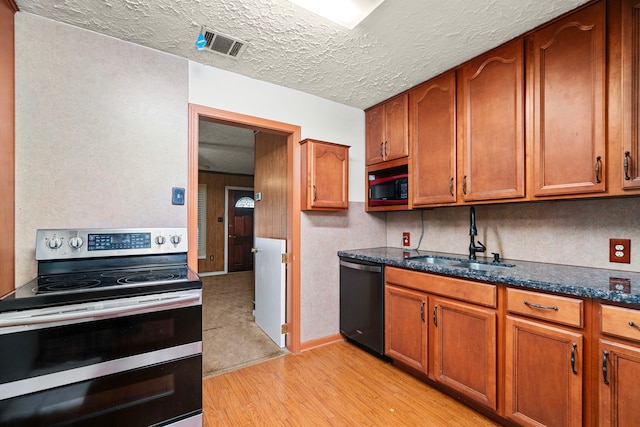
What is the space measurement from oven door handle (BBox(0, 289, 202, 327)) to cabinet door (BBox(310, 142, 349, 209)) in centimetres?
138

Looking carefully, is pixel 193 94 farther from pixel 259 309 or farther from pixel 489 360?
pixel 489 360

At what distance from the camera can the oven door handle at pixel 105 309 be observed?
108 cm

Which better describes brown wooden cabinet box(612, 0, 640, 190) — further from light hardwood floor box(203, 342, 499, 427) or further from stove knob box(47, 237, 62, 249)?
stove knob box(47, 237, 62, 249)

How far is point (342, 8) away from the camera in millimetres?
1580

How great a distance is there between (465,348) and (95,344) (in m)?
2.00

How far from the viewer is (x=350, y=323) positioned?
2.66 meters

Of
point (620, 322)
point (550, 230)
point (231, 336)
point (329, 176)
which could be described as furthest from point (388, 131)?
point (231, 336)

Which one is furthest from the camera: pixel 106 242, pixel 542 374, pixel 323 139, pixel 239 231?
pixel 239 231

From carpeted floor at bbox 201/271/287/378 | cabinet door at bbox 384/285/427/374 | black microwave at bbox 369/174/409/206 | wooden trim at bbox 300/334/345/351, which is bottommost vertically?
carpeted floor at bbox 201/271/287/378

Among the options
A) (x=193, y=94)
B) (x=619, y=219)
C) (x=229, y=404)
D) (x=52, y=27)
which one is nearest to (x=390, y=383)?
(x=229, y=404)

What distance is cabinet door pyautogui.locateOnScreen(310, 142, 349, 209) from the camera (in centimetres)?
252

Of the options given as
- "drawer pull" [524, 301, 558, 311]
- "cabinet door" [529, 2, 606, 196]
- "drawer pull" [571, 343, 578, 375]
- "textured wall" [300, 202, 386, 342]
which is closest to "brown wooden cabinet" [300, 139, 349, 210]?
"textured wall" [300, 202, 386, 342]

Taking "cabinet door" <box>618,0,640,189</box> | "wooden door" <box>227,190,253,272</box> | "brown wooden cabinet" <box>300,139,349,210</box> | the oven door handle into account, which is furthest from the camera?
"wooden door" <box>227,190,253,272</box>

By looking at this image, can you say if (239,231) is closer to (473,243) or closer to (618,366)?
(473,243)
